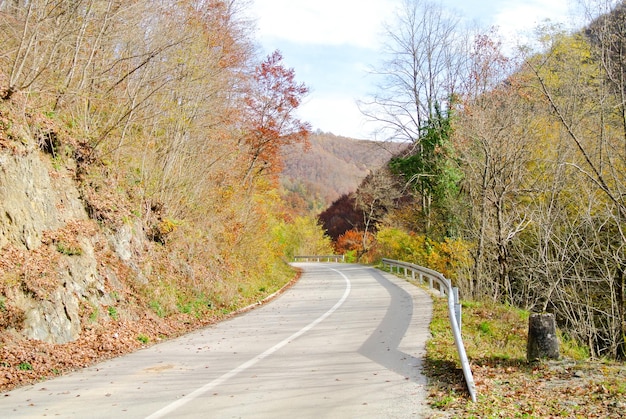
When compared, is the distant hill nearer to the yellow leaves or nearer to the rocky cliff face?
the yellow leaves

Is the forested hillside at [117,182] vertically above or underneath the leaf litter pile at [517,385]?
above

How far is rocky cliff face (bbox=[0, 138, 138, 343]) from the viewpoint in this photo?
9188mm

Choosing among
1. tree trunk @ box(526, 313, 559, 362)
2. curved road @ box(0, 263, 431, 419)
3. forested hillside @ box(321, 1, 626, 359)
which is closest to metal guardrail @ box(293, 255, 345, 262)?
forested hillside @ box(321, 1, 626, 359)

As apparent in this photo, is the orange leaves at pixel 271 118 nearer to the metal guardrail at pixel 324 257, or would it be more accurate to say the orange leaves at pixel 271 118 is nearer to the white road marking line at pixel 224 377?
the white road marking line at pixel 224 377

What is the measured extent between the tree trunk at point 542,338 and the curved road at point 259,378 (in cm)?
186

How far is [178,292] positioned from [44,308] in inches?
231

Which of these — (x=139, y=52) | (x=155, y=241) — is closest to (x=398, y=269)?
(x=155, y=241)

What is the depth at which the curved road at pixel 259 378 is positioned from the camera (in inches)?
249

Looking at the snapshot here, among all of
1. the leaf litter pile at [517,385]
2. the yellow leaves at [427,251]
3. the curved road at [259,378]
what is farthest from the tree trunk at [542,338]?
the yellow leaves at [427,251]

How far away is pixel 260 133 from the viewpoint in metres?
28.3

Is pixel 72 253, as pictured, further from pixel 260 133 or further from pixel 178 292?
pixel 260 133

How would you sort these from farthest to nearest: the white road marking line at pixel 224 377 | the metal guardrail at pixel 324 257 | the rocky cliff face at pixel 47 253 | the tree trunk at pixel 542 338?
the metal guardrail at pixel 324 257
the rocky cliff face at pixel 47 253
the tree trunk at pixel 542 338
the white road marking line at pixel 224 377

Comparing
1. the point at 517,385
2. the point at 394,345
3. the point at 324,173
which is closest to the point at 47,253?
the point at 394,345

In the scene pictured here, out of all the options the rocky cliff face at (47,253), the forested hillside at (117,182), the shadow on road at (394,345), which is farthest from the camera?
the forested hillside at (117,182)
